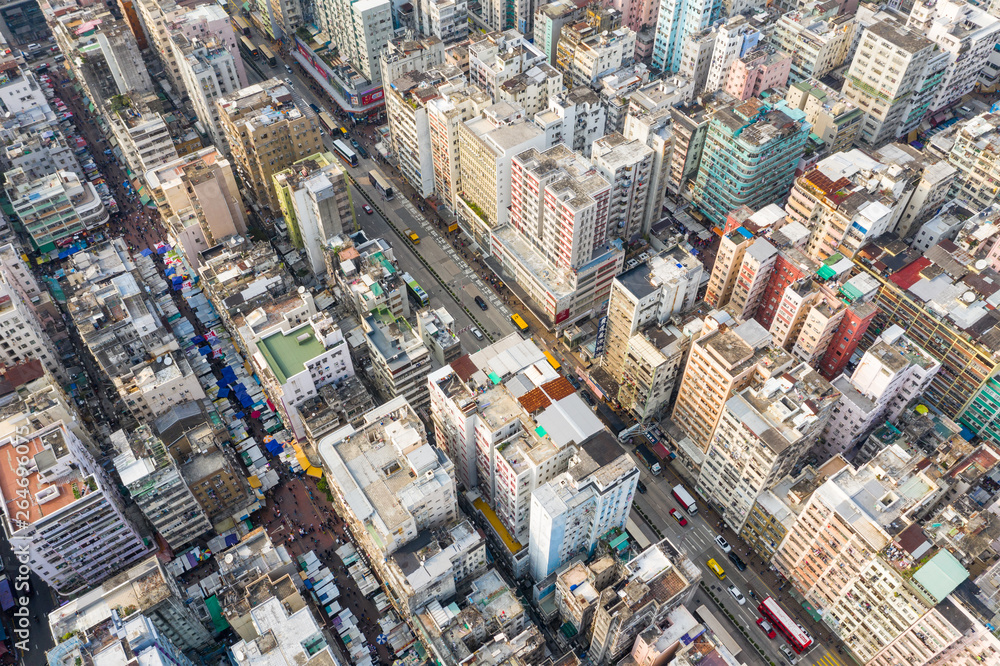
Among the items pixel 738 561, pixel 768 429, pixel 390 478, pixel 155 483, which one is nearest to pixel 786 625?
pixel 738 561

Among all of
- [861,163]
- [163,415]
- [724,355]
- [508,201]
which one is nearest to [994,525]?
[724,355]

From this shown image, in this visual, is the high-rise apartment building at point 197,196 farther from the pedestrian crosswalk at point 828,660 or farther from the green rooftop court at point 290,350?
the pedestrian crosswalk at point 828,660

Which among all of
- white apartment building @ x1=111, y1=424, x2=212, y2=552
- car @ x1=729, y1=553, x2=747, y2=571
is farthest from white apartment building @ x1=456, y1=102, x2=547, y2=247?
car @ x1=729, y1=553, x2=747, y2=571

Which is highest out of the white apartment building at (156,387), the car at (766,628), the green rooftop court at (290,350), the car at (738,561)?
the green rooftop court at (290,350)

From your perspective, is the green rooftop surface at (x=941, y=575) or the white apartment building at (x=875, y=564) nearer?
the green rooftop surface at (x=941, y=575)

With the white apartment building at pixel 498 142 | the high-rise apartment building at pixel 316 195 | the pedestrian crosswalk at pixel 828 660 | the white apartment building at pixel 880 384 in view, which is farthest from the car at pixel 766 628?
the high-rise apartment building at pixel 316 195
